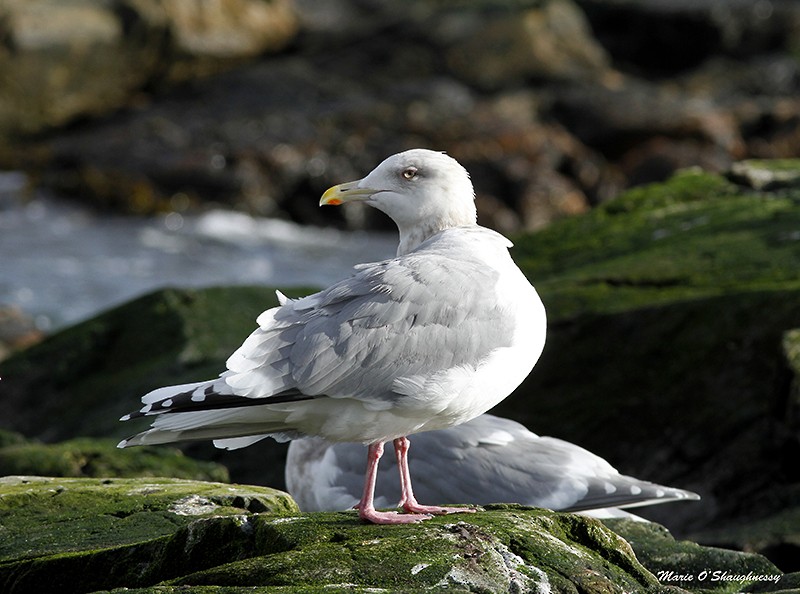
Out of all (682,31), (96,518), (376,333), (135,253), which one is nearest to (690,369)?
(376,333)

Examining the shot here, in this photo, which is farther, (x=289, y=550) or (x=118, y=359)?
(x=118, y=359)

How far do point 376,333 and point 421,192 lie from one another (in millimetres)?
1074

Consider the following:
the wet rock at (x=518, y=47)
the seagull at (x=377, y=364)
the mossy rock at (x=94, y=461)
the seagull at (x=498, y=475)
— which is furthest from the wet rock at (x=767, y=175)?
the wet rock at (x=518, y=47)

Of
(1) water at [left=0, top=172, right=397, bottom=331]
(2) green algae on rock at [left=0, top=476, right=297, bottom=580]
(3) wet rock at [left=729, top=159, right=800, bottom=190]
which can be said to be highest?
(3) wet rock at [left=729, top=159, right=800, bottom=190]

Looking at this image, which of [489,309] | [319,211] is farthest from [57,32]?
[489,309]

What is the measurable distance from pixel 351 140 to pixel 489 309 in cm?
1959

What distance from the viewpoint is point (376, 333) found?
15.4ft

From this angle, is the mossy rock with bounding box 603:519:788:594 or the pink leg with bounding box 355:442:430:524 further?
the mossy rock with bounding box 603:519:788:594

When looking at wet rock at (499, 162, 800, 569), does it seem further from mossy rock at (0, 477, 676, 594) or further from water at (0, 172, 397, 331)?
water at (0, 172, 397, 331)

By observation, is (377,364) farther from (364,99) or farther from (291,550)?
(364,99)

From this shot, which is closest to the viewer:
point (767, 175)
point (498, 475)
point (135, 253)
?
point (498, 475)

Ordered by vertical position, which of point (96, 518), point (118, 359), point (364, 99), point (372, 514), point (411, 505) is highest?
point (372, 514)

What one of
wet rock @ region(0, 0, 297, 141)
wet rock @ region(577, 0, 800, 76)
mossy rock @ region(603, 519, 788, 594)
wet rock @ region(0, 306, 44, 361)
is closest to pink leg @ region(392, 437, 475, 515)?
mossy rock @ region(603, 519, 788, 594)

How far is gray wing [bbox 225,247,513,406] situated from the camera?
455cm
